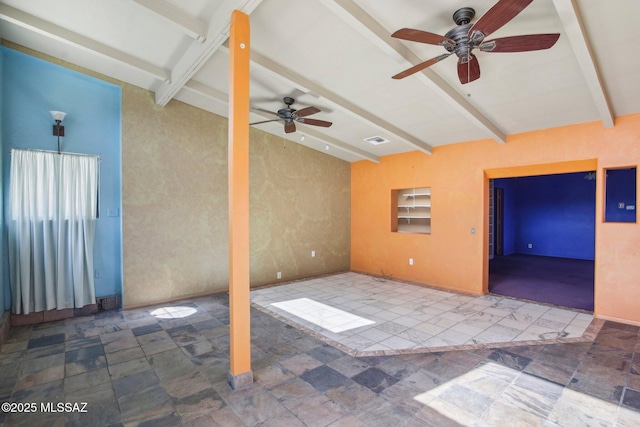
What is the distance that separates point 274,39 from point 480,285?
16.5 feet

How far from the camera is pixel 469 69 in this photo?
273 centimetres

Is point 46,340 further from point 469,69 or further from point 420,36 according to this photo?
point 469,69

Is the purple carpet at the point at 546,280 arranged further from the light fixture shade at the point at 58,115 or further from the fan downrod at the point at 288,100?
the light fixture shade at the point at 58,115

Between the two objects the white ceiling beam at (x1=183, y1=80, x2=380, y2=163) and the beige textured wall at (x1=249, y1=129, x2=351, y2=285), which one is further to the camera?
the beige textured wall at (x1=249, y1=129, x2=351, y2=285)

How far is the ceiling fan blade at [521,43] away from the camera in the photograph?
7.20 ft

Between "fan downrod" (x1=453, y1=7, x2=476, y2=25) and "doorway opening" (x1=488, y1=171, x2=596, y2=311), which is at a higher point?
"fan downrod" (x1=453, y1=7, x2=476, y2=25)

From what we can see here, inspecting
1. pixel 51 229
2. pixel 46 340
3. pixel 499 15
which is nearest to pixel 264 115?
pixel 51 229

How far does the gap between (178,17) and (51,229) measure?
3257mm

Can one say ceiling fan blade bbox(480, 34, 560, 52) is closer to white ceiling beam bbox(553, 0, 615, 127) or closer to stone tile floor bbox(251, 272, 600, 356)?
white ceiling beam bbox(553, 0, 615, 127)

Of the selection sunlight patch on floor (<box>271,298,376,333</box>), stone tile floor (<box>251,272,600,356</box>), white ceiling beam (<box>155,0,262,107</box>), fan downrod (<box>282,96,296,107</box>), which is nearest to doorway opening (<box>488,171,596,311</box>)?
Answer: stone tile floor (<box>251,272,600,356</box>)

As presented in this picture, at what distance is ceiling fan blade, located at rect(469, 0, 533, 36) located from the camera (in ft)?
6.27

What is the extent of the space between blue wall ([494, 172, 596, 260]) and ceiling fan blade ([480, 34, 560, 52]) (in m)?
8.24

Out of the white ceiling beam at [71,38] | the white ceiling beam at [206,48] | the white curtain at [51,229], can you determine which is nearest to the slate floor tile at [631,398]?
the white ceiling beam at [206,48]

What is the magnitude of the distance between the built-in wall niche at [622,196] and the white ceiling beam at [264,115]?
6.53 metres
